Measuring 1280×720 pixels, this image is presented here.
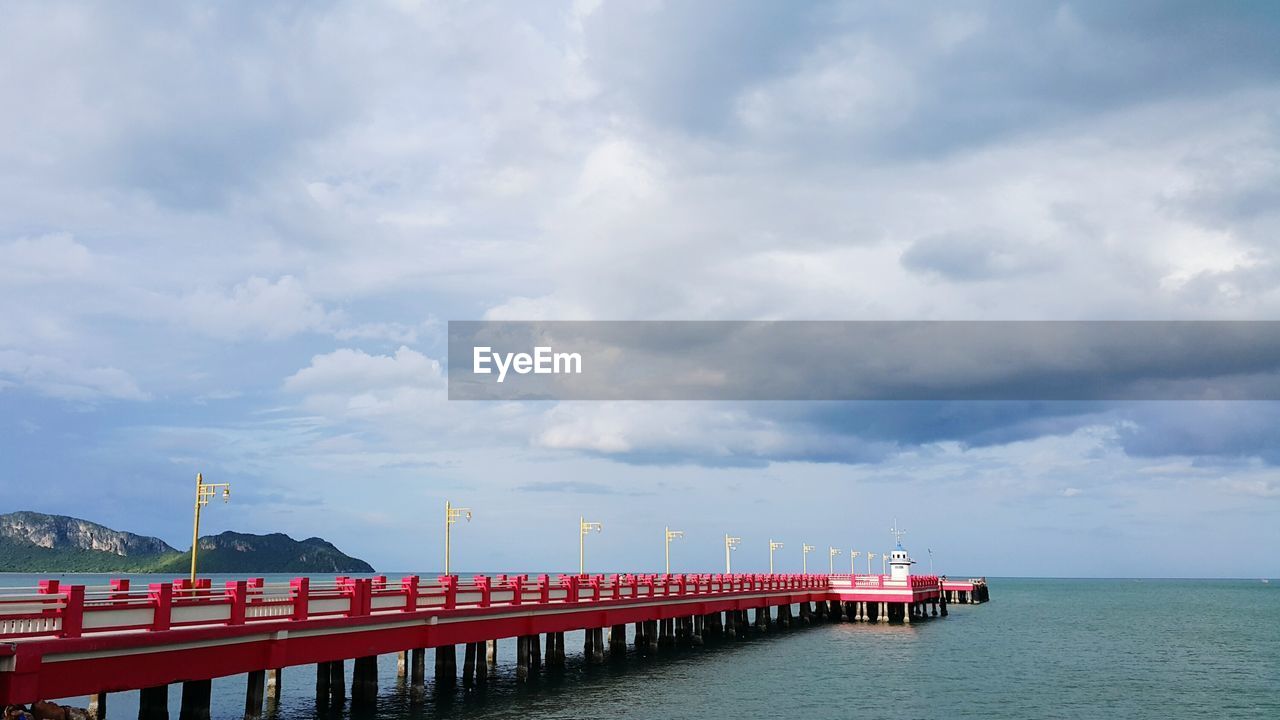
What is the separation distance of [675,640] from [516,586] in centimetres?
2419

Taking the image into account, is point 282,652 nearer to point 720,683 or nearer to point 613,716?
point 613,716

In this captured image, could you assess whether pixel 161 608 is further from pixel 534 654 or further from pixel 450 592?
pixel 534 654

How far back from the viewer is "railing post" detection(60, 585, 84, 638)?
2273 centimetres

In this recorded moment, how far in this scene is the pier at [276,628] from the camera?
74.1 ft

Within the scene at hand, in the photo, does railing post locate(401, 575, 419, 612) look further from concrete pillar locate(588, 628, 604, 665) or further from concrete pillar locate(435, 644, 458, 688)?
concrete pillar locate(588, 628, 604, 665)

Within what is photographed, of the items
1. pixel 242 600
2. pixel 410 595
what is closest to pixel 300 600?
pixel 242 600

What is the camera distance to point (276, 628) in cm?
2864

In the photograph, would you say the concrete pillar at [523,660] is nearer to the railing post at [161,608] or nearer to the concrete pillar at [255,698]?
the concrete pillar at [255,698]

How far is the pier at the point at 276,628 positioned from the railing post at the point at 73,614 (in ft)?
0.07

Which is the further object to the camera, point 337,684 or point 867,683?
point 867,683

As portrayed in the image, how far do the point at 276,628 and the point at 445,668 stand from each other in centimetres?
1398

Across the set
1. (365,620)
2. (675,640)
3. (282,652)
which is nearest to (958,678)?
(675,640)

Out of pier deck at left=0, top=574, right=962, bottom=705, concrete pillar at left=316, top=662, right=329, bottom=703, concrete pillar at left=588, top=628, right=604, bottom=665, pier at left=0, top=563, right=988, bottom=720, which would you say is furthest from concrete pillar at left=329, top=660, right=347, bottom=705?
concrete pillar at left=588, top=628, right=604, bottom=665

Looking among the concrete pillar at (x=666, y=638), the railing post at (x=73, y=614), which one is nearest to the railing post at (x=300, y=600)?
the railing post at (x=73, y=614)
